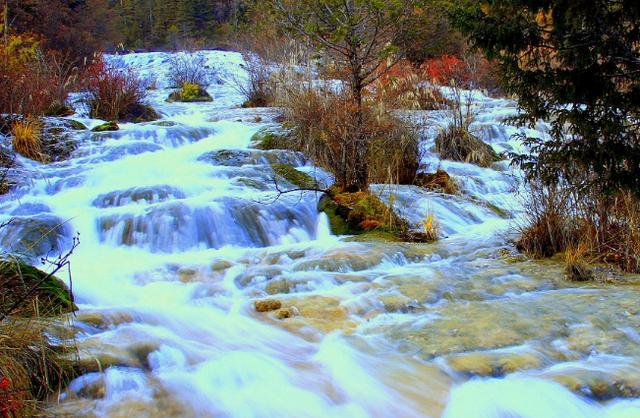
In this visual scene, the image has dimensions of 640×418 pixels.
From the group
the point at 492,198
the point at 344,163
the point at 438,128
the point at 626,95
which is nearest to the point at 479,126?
the point at 438,128

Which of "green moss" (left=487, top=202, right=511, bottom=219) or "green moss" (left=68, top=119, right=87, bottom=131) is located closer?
"green moss" (left=487, top=202, right=511, bottom=219)

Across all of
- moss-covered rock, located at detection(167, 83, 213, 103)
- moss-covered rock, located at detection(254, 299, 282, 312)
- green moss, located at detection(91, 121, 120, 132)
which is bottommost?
moss-covered rock, located at detection(254, 299, 282, 312)

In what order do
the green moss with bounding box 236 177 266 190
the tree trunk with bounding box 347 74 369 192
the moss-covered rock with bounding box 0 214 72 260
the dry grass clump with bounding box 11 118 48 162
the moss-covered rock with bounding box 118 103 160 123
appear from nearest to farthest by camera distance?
the moss-covered rock with bounding box 0 214 72 260 → the tree trunk with bounding box 347 74 369 192 → the green moss with bounding box 236 177 266 190 → the dry grass clump with bounding box 11 118 48 162 → the moss-covered rock with bounding box 118 103 160 123

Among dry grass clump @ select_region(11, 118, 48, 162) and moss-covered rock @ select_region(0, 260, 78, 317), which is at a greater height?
dry grass clump @ select_region(11, 118, 48, 162)

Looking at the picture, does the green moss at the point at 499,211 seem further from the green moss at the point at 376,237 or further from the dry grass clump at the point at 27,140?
the dry grass clump at the point at 27,140

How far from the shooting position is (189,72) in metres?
24.9

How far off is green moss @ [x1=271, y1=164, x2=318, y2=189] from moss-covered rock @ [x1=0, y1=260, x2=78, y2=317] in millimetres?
5131

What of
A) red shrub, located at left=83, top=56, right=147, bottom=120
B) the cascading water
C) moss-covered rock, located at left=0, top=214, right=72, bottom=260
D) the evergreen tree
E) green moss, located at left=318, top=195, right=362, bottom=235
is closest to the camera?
the cascading water

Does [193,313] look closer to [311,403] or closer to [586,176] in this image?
[311,403]

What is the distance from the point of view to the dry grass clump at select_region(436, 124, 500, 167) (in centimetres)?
1112

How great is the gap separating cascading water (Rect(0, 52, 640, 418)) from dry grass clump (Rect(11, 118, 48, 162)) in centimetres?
119

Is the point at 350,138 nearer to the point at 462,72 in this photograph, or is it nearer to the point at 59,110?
the point at 59,110

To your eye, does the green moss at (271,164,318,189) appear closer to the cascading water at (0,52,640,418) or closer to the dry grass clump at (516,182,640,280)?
the cascading water at (0,52,640,418)

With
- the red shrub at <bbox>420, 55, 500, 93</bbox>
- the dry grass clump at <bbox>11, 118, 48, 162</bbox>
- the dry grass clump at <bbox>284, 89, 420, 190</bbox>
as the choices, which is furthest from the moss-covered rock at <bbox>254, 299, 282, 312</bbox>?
the red shrub at <bbox>420, 55, 500, 93</bbox>
